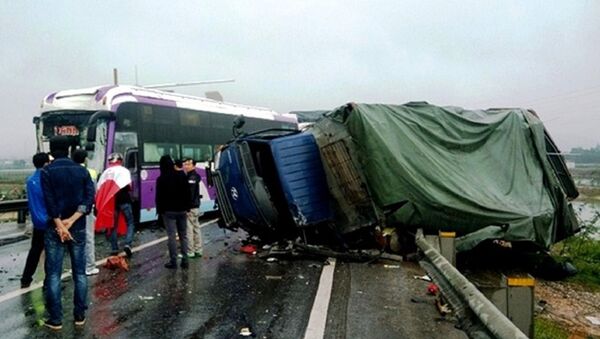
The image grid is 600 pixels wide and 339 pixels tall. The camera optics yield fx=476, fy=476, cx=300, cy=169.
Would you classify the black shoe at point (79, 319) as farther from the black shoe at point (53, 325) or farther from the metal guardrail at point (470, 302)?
the metal guardrail at point (470, 302)

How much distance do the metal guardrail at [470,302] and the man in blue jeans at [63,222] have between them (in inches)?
142

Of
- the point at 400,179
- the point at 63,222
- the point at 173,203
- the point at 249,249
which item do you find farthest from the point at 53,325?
the point at 400,179

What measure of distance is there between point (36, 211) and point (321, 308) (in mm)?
3592

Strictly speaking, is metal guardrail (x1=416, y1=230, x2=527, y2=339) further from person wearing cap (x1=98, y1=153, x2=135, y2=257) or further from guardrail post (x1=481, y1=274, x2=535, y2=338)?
person wearing cap (x1=98, y1=153, x2=135, y2=257)

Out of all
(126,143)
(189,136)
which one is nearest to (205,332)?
(126,143)

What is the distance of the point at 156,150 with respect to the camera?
1235 centimetres

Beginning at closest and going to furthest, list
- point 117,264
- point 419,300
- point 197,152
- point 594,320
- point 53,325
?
point 53,325 → point 419,300 → point 594,320 → point 117,264 → point 197,152

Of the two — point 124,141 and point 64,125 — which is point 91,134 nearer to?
point 124,141

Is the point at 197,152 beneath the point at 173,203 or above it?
above

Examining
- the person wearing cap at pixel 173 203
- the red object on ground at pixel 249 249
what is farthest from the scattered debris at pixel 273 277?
the red object on ground at pixel 249 249

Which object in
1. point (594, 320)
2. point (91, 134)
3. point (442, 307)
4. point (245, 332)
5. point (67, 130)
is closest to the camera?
point (245, 332)

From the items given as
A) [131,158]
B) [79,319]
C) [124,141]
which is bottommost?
[79,319]

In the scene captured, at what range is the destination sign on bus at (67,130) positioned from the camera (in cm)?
1109

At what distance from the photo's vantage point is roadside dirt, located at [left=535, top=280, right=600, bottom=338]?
19.3 feet
